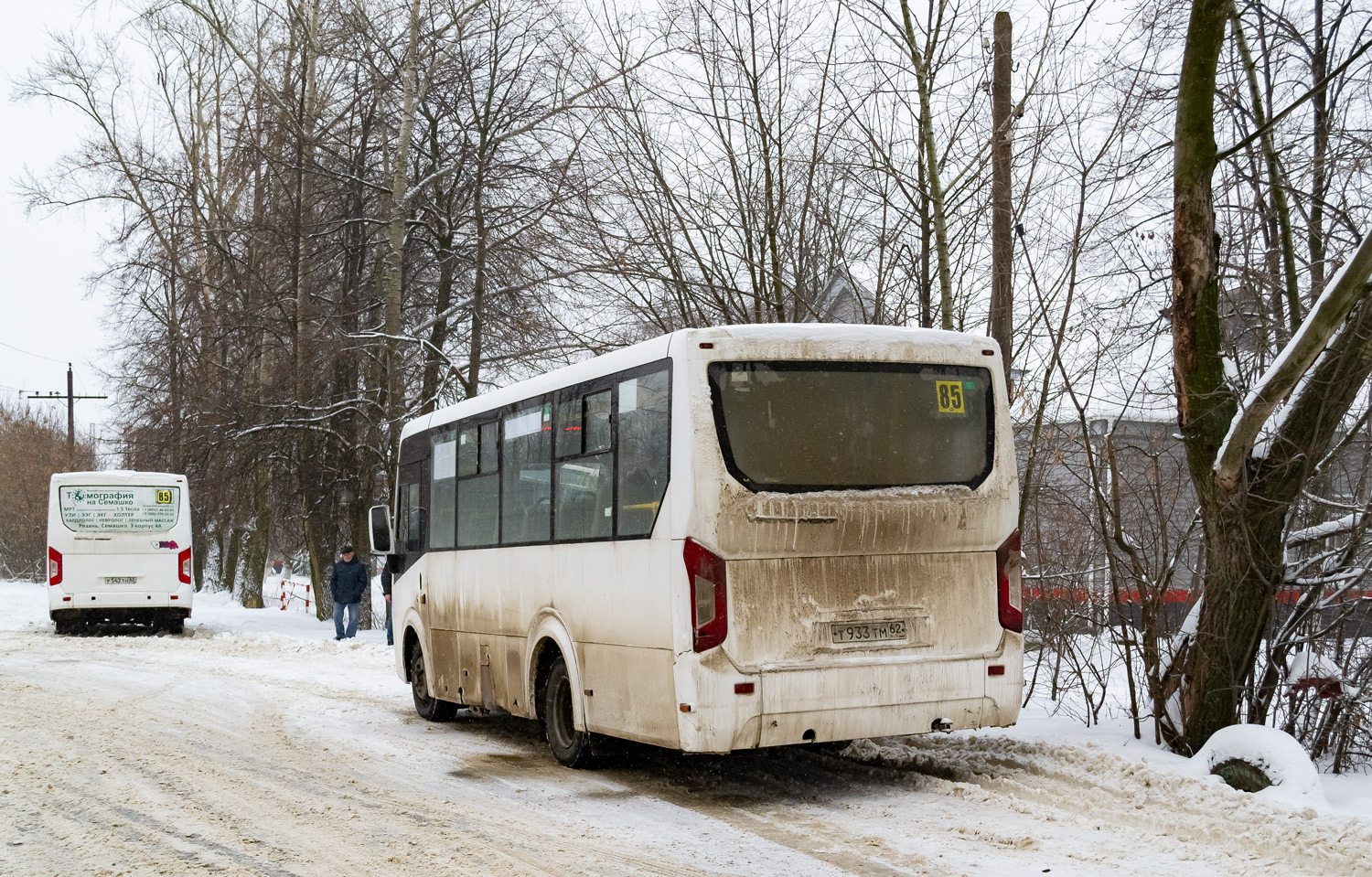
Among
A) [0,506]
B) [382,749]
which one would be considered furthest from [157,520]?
[0,506]

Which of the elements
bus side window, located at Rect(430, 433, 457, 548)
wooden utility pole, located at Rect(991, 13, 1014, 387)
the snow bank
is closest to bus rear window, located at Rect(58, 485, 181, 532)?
bus side window, located at Rect(430, 433, 457, 548)

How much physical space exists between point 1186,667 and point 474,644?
5701mm

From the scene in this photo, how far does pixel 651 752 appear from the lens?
10016 mm

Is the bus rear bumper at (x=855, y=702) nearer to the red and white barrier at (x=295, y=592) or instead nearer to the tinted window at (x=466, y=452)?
the tinted window at (x=466, y=452)

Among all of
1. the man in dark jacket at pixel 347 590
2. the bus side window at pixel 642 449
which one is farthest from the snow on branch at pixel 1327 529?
the man in dark jacket at pixel 347 590

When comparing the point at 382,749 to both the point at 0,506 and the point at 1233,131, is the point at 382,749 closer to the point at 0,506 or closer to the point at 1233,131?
the point at 1233,131

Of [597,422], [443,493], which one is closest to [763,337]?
[597,422]

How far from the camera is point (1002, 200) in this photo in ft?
36.1

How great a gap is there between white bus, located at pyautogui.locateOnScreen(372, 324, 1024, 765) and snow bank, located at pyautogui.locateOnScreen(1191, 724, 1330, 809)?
1.24 m

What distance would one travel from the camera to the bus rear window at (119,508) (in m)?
24.9

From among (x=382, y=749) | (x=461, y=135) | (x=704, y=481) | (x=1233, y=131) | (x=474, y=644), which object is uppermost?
(x=461, y=135)

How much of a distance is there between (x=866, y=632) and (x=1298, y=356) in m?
2.82

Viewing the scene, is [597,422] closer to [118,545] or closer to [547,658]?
[547,658]

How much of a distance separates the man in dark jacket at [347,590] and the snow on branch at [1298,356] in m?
17.8
